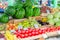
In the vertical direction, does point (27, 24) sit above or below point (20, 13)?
below

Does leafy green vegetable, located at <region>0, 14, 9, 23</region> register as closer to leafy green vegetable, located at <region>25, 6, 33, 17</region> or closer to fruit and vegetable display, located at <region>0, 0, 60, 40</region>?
fruit and vegetable display, located at <region>0, 0, 60, 40</region>

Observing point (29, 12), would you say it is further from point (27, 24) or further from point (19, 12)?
point (27, 24)

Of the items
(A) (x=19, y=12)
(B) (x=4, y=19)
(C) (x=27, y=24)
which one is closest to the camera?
(C) (x=27, y=24)

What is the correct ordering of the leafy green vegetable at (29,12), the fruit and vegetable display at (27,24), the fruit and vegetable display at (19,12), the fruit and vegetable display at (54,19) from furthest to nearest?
the leafy green vegetable at (29,12)
the fruit and vegetable display at (19,12)
the fruit and vegetable display at (54,19)
the fruit and vegetable display at (27,24)

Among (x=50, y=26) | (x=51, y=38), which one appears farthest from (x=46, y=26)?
(x=51, y=38)

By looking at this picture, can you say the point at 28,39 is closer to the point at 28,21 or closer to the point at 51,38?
the point at 51,38

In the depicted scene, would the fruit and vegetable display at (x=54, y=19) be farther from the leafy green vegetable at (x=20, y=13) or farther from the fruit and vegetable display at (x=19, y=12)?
the leafy green vegetable at (x=20, y=13)

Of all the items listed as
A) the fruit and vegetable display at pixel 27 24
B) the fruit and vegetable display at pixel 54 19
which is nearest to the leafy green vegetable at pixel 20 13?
the fruit and vegetable display at pixel 27 24

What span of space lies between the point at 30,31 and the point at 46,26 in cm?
42

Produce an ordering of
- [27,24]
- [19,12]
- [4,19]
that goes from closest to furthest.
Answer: [27,24], [4,19], [19,12]

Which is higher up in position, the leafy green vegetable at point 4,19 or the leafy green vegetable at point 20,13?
the leafy green vegetable at point 20,13

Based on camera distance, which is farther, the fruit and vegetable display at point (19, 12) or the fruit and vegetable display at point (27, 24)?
the fruit and vegetable display at point (19, 12)

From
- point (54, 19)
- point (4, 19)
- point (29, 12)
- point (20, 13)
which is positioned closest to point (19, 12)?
point (20, 13)

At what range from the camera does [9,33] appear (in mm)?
2826
